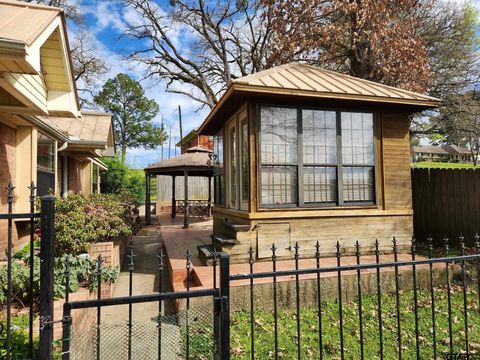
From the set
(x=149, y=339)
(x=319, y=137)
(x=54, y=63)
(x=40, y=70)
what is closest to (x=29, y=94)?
(x=40, y=70)

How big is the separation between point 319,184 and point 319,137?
0.95 meters

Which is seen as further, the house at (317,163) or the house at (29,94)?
the house at (317,163)

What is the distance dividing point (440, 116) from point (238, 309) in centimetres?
1601

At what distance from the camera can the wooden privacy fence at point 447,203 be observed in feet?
23.2

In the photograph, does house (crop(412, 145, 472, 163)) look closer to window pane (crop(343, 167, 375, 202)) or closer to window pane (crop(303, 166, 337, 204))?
window pane (crop(343, 167, 375, 202))

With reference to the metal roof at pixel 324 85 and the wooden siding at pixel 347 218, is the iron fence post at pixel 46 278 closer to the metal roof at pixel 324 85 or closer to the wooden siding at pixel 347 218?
the wooden siding at pixel 347 218

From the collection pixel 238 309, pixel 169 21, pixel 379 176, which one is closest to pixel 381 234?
pixel 379 176

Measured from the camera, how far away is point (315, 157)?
6238 mm

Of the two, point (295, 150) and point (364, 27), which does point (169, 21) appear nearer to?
point (364, 27)

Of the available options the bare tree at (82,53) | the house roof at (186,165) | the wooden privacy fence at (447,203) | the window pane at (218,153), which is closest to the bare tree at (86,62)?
the bare tree at (82,53)

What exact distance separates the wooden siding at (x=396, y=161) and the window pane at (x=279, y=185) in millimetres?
2004

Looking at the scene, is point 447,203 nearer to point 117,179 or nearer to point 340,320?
point 340,320

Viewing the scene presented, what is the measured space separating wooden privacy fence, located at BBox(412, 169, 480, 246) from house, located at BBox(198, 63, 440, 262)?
1795 millimetres

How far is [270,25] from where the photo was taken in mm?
12523
